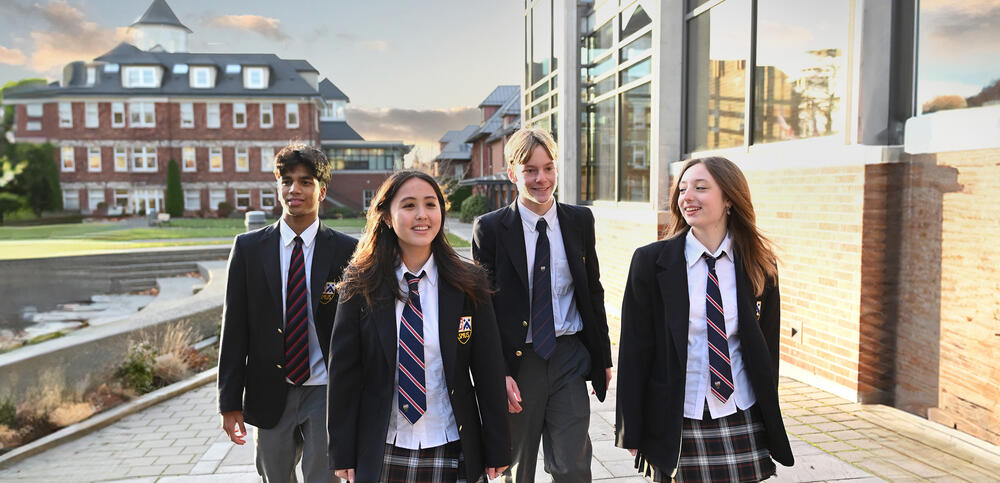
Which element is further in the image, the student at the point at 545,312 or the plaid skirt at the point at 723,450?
the student at the point at 545,312

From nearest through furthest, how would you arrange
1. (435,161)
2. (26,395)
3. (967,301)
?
(967,301) → (26,395) → (435,161)

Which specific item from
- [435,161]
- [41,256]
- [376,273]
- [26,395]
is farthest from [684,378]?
[435,161]

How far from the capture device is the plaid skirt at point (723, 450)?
2646 mm

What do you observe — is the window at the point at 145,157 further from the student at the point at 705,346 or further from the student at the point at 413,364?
the student at the point at 705,346

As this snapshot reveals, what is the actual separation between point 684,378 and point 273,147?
178 ft

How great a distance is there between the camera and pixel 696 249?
275 cm

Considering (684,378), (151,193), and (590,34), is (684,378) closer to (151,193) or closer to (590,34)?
(590,34)

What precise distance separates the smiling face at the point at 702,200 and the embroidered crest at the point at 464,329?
99cm

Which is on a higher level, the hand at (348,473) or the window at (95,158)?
the window at (95,158)

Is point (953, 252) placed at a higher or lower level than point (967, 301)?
higher

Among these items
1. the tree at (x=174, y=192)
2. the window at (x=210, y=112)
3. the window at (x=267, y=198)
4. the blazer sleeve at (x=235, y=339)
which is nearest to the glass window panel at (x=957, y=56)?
the blazer sleeve at (x=235, y=339)

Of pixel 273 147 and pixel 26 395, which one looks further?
pixel 273 147

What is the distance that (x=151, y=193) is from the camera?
5191cm

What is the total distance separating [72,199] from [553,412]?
192 ft
